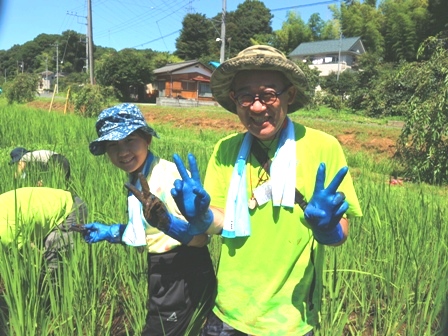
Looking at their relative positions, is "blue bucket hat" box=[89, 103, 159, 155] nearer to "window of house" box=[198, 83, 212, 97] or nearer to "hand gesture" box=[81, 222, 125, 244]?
"hand gesture" box=[81, 222, 125, 244]

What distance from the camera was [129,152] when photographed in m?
1.29

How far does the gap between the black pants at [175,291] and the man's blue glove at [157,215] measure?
23 cm

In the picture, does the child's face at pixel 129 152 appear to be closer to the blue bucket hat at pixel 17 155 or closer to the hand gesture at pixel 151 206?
the hand gesture at pixel 151 206

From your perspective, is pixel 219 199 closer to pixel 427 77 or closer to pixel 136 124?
pixel 136 124

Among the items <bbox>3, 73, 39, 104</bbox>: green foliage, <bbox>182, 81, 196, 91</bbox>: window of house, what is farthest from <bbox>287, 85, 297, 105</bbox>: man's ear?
<bbox>182, 81, 196, 91</bbox>: window of house

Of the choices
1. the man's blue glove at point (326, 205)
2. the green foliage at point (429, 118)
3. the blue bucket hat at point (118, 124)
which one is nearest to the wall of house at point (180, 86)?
the green foliage at point (429, 118)

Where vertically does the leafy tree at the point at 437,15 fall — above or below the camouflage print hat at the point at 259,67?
above

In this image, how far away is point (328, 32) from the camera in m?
49.8

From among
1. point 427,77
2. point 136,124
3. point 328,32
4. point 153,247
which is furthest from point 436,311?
point 328,32

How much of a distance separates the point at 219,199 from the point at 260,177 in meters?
0.14

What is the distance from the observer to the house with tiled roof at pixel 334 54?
3612 centimetres

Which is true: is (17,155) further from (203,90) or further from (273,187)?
(203,90)

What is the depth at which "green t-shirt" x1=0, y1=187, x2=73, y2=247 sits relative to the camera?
1.65 meters

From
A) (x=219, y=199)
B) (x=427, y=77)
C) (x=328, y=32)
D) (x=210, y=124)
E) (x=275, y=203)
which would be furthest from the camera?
(x=328, y=32)
